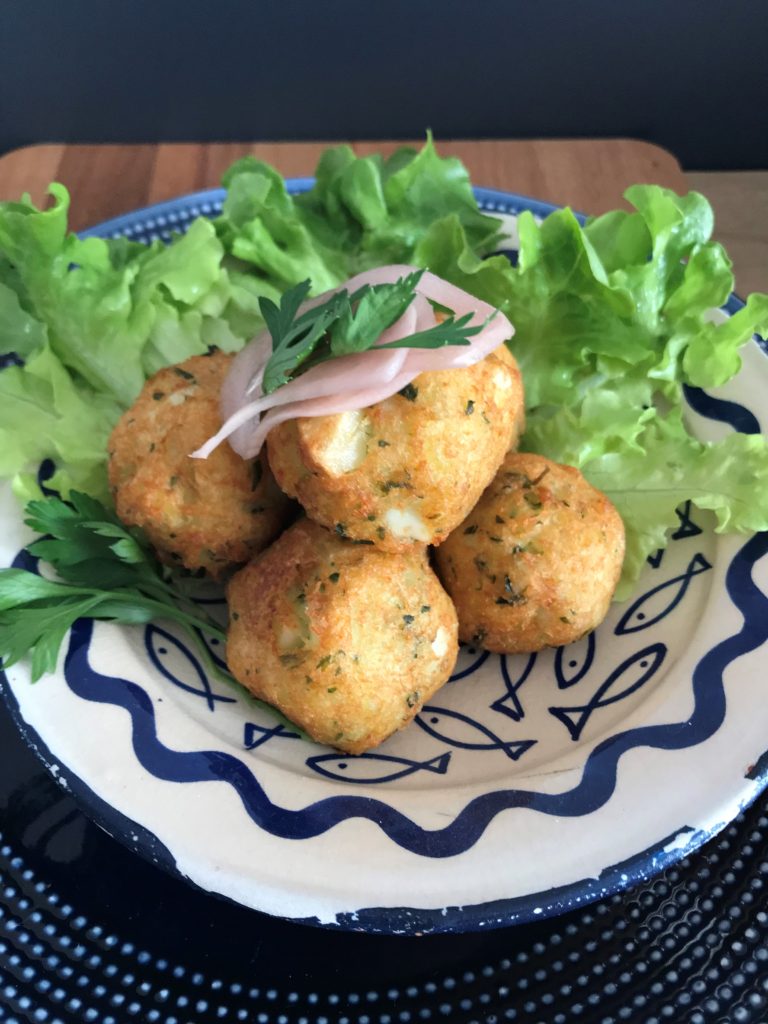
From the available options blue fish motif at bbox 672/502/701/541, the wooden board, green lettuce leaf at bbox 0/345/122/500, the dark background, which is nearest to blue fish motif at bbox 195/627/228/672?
green lettuce leaf at bbox 0/345/122/500

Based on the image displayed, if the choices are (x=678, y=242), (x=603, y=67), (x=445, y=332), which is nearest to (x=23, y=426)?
(x=445, y=332)

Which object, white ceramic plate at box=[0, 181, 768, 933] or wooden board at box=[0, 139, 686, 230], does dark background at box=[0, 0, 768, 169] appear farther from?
white ceramic plate at box=[0, 181, 768, 933]

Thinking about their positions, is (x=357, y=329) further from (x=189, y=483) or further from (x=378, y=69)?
(x=378, y=69)

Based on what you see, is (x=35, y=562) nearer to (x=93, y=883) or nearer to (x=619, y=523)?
(x=93, y=883)

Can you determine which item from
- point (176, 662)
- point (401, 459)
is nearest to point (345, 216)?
point (401, 459)

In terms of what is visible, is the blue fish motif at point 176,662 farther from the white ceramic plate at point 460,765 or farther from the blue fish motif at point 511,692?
the blue fish motif at point 511,692
